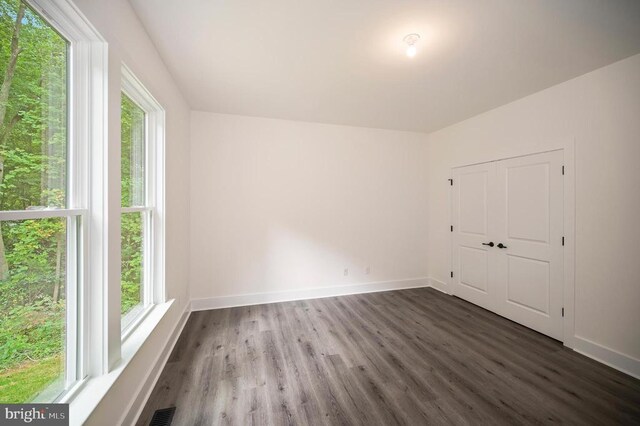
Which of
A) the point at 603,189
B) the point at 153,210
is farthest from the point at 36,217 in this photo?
the point at 603,189

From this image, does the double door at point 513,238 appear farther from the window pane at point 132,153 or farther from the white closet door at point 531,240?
the window pane at point 132,153

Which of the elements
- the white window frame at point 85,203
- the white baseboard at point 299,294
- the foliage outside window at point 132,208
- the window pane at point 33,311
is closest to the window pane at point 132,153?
the foliage outside window at point 132,208

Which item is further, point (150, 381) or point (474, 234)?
point (474, 234)

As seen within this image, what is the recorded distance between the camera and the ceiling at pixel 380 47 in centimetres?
151

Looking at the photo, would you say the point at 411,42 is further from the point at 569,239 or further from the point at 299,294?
the point at 299,294

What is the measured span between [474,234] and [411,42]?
108 inches

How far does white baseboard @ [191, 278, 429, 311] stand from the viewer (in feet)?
10.4

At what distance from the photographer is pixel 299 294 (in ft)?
11.5

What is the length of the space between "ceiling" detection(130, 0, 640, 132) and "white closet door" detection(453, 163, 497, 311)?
3.51 ft

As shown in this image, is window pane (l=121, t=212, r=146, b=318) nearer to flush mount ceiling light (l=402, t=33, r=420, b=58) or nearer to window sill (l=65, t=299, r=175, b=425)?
window sill (l=65, t=299, r=175, b=425)

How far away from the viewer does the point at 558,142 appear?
2434 millimetres

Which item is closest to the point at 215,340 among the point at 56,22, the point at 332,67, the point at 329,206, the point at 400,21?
the point at 329,206

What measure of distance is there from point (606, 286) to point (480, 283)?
124 centimetres

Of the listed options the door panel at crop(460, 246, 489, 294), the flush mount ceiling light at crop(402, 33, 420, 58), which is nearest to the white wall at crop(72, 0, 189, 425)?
the flush mount ceiling light at crop(402, 33, 420, 58)
